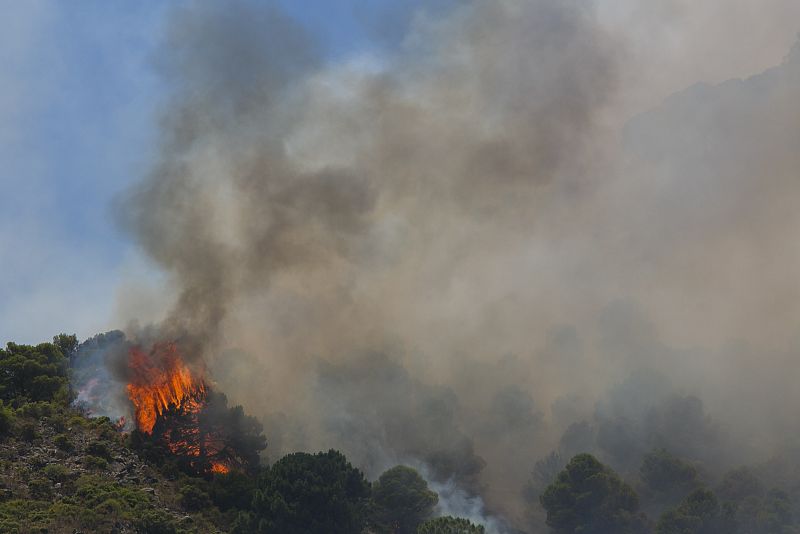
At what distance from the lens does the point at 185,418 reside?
10419cm

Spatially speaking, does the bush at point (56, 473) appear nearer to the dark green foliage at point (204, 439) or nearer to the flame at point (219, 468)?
the dark green foliage at point (204, 439)

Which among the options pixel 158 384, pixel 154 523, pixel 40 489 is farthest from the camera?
pixel 158 384

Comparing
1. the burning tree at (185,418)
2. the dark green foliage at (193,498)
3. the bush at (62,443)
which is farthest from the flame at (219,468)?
the bush at (62,443)

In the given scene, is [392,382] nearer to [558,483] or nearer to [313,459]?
[558,483]

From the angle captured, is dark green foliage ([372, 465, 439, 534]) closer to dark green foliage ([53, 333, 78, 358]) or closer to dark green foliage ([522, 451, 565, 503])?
dark green foliage ([522, 451, 565, 503])

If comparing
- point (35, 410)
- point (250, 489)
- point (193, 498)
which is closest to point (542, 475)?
point (250, 489)

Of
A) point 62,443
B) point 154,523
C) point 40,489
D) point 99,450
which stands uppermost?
point 99,450

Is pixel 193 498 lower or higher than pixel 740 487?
lower

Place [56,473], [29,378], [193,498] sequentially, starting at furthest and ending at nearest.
A: [29,378] < [193,498] < [56,473]

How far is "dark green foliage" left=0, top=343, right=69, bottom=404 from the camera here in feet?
353

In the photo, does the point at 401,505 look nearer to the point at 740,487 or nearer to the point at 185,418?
the point at 185,418

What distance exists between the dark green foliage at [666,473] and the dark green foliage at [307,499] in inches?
1841

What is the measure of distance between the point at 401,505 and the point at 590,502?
25.0 meters

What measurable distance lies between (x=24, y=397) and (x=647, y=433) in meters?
91.3
